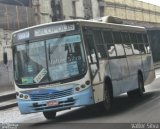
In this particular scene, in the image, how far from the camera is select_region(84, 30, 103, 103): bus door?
1434 centimetres

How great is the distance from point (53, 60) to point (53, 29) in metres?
0.88

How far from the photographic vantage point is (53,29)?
14.5m

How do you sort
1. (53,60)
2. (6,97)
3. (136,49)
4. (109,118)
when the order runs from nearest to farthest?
1. (109,118)
2. (53,60)
3. (136,49)
4. (6,97)

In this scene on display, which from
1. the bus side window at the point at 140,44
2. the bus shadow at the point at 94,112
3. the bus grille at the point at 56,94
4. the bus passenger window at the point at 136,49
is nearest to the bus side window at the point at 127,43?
the bus passenger window at the point at 136,49

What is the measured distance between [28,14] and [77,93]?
101 feet

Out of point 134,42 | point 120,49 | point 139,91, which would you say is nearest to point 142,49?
point 134,42

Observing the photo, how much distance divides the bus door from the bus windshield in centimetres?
32

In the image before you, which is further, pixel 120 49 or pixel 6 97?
pixel 6 97

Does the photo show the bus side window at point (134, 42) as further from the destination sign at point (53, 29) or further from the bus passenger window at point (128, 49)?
the destination sign at point (53, 29)

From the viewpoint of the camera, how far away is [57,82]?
1412cm

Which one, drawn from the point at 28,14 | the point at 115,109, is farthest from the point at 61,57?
the point at 28,14

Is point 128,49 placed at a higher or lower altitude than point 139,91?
higher

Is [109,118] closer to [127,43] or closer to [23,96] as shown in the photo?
[23,96]

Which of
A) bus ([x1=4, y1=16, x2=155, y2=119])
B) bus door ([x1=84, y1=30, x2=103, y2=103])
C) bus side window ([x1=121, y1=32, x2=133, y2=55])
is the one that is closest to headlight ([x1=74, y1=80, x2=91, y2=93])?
bus ([x1=4, y1=16, x2=155, y2=119])
